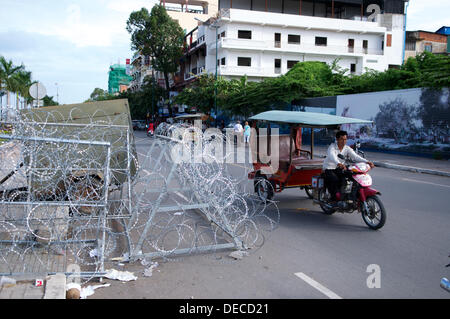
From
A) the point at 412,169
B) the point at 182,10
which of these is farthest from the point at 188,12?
the point at 412,169

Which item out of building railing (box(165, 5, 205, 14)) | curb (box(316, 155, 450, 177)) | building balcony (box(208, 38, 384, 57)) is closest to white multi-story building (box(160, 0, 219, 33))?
building railing (box(165, 5, 205, 14))

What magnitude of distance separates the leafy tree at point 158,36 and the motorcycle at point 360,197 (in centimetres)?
5211

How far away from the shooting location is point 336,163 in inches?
286

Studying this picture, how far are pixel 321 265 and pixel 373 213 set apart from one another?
217 centimetres

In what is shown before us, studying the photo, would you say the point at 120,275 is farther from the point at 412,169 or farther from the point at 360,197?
the point at 412,169

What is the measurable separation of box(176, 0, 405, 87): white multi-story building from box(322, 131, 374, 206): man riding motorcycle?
132 feet

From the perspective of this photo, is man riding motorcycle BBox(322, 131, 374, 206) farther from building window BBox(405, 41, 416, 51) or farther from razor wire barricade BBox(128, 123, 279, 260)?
building window BBox(405, 41, 416, 51)

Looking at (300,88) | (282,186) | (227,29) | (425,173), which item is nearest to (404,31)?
(227,29)

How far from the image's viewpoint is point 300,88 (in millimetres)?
29344

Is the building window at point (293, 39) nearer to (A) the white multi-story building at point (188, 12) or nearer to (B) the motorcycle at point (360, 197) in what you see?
(A) the white multi-story building at point (188, 12)

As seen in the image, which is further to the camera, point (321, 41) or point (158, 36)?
point (158, 36)

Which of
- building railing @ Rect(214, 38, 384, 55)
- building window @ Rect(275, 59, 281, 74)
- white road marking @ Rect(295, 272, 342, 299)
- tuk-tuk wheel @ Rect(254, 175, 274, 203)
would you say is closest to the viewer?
white road marking @ Rect(295, 272, 342, 299)

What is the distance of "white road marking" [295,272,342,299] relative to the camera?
165 inches

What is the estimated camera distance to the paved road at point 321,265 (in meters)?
4.30
